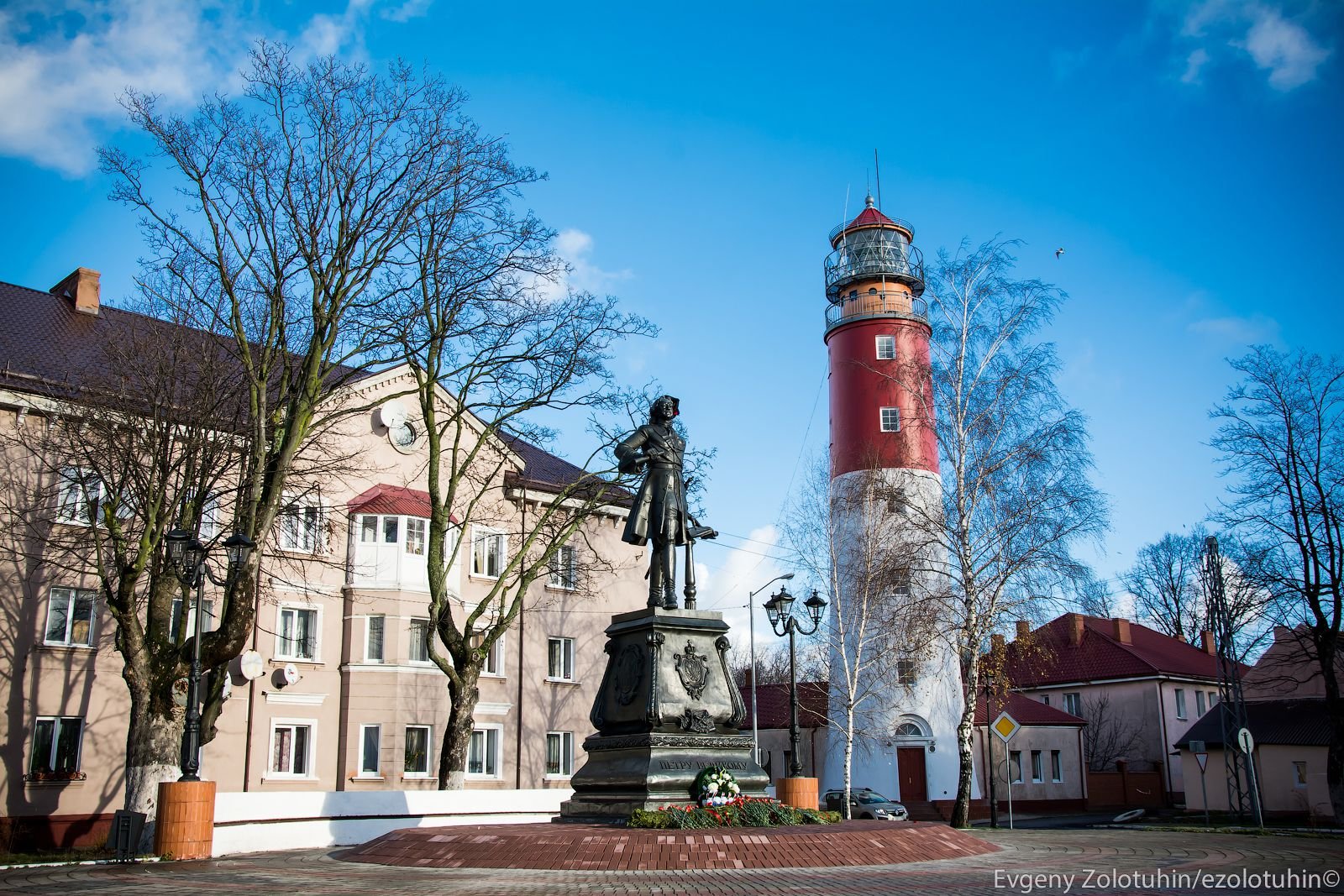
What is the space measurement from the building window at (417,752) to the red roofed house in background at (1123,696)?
2549 centimetres

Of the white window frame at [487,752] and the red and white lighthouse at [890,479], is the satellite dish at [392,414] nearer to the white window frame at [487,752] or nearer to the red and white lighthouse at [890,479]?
the white window frame at [487,752]

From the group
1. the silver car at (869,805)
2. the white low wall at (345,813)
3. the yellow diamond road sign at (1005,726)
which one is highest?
the yellow diamond road sign at (1005,726)

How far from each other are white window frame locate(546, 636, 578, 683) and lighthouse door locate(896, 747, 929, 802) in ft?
41.1

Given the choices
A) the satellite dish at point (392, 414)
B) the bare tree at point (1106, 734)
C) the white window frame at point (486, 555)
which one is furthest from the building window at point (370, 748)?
the bare tree at point (1106, 734)

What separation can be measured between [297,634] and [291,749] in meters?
2.91

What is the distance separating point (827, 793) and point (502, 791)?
14.6m

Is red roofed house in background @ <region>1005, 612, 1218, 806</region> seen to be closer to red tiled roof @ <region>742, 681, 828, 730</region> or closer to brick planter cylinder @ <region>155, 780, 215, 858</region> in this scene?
red tiled roof @ <region>742, 681, 828, 730</region>

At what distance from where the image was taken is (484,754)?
30344 millimetres

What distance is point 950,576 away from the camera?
26578mm

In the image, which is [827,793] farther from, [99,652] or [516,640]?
[99,652]

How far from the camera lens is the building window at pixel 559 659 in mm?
32875

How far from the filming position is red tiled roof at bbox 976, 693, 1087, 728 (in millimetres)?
42688

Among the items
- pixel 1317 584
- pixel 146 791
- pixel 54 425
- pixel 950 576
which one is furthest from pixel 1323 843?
pixel 54 425

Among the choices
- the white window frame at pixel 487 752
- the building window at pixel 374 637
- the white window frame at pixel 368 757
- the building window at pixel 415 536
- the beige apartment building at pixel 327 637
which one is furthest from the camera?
the white window frame at pixel 487 752
